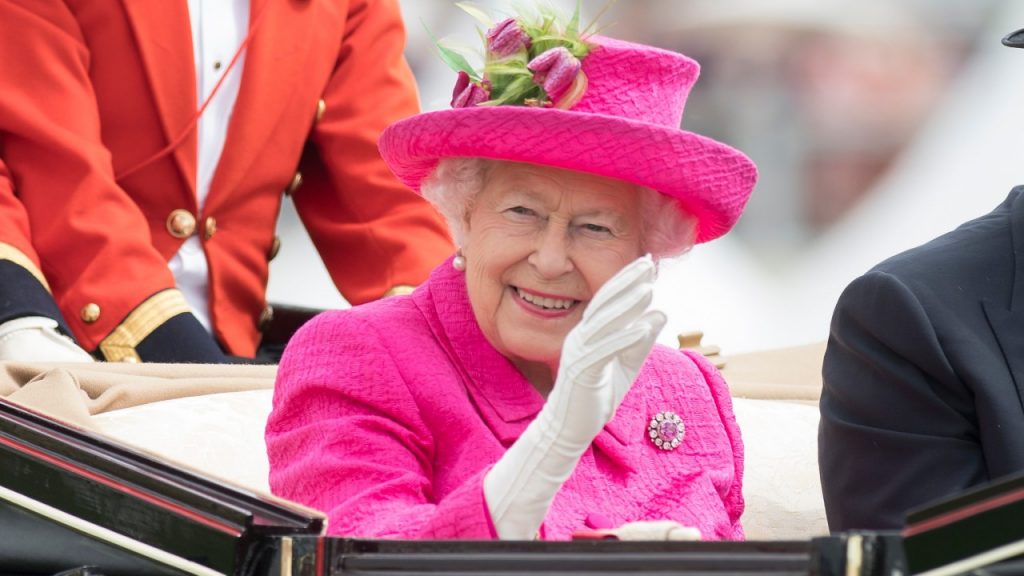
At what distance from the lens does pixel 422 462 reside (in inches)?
80.4

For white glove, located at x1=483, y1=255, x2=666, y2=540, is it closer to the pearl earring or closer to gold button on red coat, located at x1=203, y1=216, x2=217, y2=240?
the pearl earring

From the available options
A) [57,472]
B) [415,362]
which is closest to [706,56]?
[415,362]

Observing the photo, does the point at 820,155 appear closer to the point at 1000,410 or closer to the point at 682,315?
the point at 682,315

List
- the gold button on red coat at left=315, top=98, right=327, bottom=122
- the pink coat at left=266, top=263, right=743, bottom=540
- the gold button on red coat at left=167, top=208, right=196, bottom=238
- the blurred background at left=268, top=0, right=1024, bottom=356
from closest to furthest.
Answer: the pink coat at left=266, top=263, right=743, bottom=540 < the gold button on red coat at left=167, top=208, right=196, bottom=238 < the gold button on red coat at left=315, top=98, right=327, bottom=122 < the blurred background at left=268, top=0, right=1024, bottom=356

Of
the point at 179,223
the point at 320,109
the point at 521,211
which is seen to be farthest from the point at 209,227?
the point at 521,211

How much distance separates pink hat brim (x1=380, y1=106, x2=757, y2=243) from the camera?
6.51ft

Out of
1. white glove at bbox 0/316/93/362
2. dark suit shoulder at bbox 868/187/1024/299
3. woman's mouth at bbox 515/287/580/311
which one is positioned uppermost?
white glove at bbox 0/316/93/362

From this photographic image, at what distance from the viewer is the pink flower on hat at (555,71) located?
2.04 meters

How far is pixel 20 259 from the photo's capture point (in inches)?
125

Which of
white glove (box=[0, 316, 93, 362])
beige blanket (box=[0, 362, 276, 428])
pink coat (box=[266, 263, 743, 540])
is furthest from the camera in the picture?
white glove (box=[0, 316, 93, 362])

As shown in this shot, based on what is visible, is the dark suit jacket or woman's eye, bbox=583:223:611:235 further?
the dark suit jacket

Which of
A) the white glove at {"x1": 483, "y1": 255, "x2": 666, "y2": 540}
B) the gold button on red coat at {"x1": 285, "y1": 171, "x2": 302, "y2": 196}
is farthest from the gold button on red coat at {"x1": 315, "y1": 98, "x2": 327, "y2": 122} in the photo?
the white glove at {"x1": 483, "y1": 255, "x2": 666, "y2": 540}

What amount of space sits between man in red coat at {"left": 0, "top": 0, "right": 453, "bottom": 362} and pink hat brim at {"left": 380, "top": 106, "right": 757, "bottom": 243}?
4.26 feet

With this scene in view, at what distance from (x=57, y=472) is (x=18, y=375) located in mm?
1117
